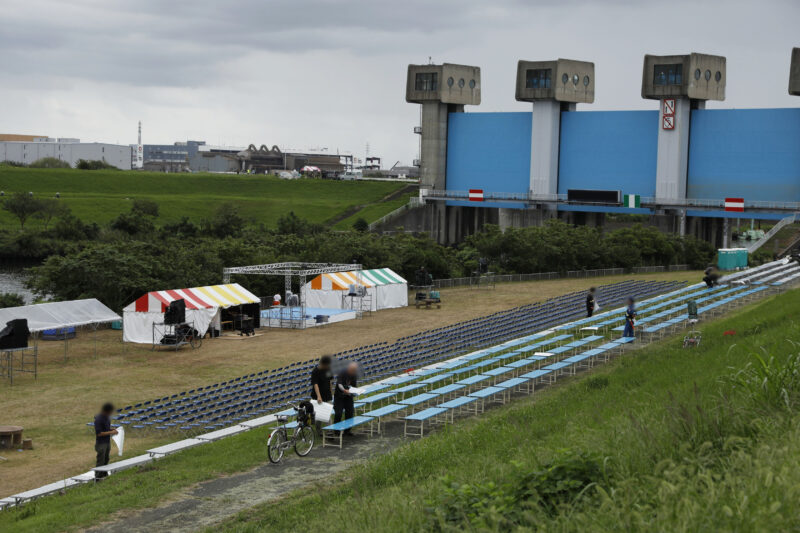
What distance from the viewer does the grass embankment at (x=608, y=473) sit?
6898 millimetres

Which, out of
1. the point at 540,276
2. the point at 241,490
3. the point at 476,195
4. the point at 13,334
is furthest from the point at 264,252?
the point at 241,490

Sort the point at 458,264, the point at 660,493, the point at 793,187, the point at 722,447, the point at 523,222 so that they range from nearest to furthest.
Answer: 1. the point at 660,493
2. the point at 722,447
3. the point at 458,264
4. the point at 793,187
5. the point at 523,222

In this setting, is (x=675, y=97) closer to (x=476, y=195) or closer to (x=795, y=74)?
(x=795, y=74)

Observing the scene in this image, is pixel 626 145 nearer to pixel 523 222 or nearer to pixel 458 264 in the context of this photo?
pixel 523 222

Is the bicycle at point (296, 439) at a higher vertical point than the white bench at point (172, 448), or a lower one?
higher

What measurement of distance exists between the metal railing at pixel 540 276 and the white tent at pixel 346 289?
8808mm

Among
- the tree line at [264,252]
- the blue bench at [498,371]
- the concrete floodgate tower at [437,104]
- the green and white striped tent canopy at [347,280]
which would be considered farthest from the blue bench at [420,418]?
the concrete floodgate tower at [437,104]

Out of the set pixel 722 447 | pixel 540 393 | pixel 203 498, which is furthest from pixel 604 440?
pixel 540 393

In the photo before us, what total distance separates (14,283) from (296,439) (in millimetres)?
60532

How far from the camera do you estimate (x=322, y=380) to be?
16.2 m

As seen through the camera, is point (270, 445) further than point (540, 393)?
No

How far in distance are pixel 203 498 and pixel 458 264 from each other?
53510 millimetres

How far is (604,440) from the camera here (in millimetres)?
9555

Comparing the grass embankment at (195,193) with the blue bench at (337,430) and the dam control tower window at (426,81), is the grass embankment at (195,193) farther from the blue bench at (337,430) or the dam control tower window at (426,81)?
the blue bench at (337,430)
